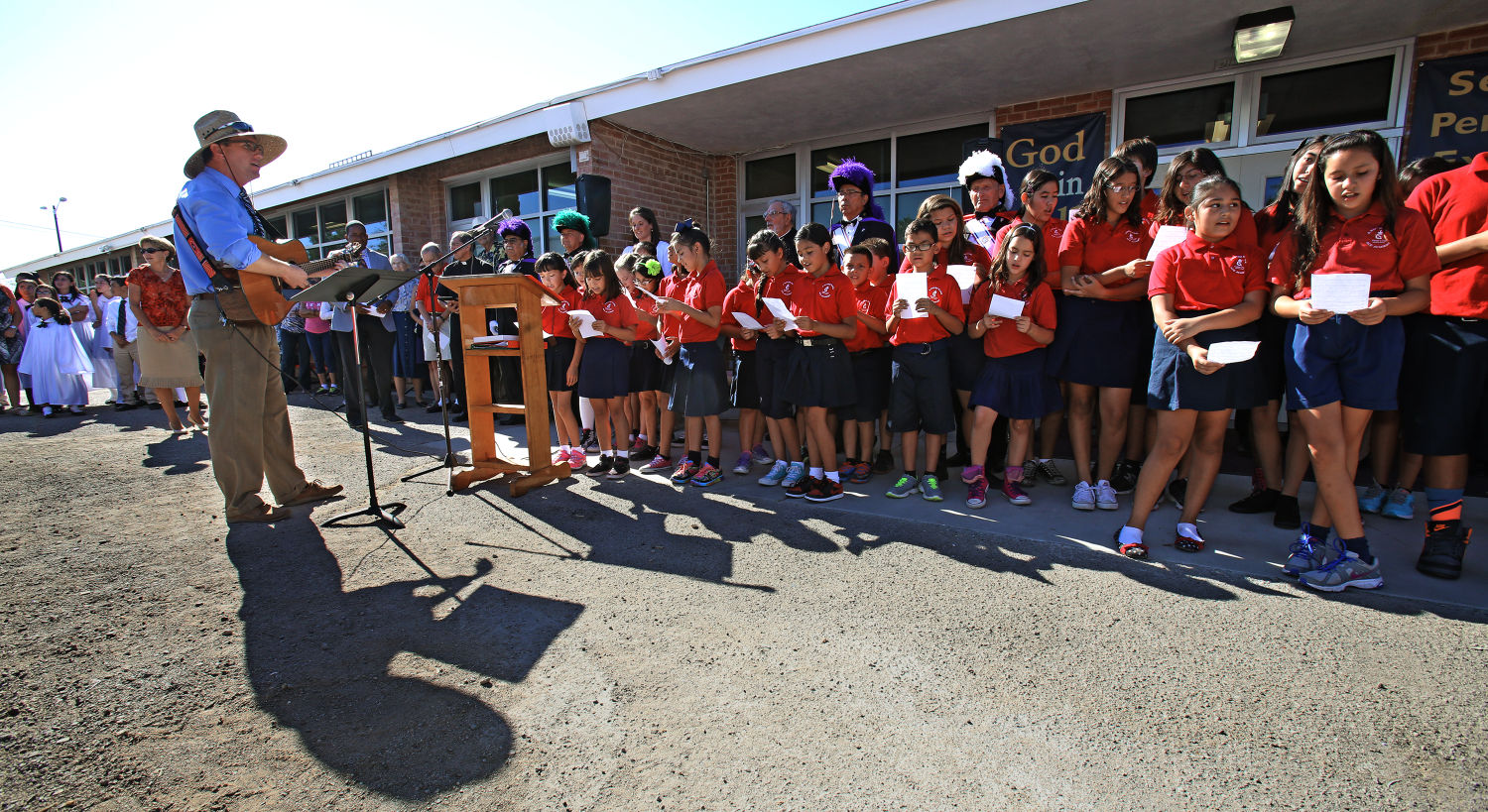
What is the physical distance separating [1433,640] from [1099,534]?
1307 millimetres

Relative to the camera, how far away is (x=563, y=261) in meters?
5.66

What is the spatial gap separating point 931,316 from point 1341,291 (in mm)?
2037

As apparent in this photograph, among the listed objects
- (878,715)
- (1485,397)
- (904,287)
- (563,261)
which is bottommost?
(878,715)

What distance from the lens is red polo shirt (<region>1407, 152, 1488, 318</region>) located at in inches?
117

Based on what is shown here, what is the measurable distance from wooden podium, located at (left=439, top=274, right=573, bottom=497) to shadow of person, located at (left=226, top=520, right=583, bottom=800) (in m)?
1.38

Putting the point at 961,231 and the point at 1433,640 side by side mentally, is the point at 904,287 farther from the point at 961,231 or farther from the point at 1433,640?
the point at 1433,640

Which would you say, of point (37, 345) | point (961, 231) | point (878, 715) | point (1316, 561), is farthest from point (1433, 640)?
point (37, 345)

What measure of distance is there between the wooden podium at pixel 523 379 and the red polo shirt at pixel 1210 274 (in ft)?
12.7

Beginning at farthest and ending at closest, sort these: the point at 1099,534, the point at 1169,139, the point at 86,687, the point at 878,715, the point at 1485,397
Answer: the point at 1169,139, the point at 1099,534, the point at 1485,397, the point at 86,687, the point at 878,715

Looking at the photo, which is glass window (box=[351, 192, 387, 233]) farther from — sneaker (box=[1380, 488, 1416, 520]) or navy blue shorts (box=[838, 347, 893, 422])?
sneaker (box=[1380, 488, 1416, 520])

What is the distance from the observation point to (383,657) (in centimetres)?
249

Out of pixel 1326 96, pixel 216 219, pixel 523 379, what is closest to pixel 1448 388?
pixel 523 379

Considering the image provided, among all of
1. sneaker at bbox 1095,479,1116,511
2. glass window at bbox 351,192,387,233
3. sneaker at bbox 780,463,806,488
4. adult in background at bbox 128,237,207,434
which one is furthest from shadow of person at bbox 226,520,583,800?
glass window at bbox 351,192,387,233

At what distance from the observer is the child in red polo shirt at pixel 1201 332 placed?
120 inches
